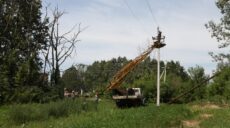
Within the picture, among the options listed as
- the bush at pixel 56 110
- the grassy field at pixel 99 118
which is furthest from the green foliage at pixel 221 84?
the bush at pixel 56 110

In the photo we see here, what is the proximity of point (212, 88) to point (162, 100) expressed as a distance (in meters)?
5.52

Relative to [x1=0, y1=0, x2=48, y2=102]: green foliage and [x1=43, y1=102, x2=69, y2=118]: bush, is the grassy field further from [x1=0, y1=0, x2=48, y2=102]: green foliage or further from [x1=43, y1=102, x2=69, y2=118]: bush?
[x1=0, y1=0, x2=48, y2=102]: green foliage

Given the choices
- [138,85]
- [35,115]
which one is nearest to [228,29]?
[138,85]

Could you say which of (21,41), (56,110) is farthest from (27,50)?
(56,110)

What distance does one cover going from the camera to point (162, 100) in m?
56.5

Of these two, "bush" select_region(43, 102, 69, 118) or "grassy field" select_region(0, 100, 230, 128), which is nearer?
"grassy field" select_region(0, 100, 230, 128)

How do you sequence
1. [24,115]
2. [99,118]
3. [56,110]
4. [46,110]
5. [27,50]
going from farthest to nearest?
[27,50] → [56,110] → [46,110] → [24,115] → [99,118]

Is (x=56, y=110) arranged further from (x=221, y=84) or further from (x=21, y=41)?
(x=221, y=84)

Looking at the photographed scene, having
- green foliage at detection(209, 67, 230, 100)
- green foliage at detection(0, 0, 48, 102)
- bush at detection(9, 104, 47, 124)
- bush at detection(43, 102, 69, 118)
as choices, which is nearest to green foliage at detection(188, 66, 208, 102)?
green foliage at detection(209, 67, 230, 100)

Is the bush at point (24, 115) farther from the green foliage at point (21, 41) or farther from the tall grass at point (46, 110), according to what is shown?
the green foliage at point (21, 41)

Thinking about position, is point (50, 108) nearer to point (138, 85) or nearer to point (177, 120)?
point (177, 120)

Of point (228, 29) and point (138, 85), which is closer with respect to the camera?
point (228, 29)

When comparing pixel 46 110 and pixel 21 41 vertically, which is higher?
pixel 21 41

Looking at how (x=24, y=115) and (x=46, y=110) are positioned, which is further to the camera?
(x=46, y=110)
